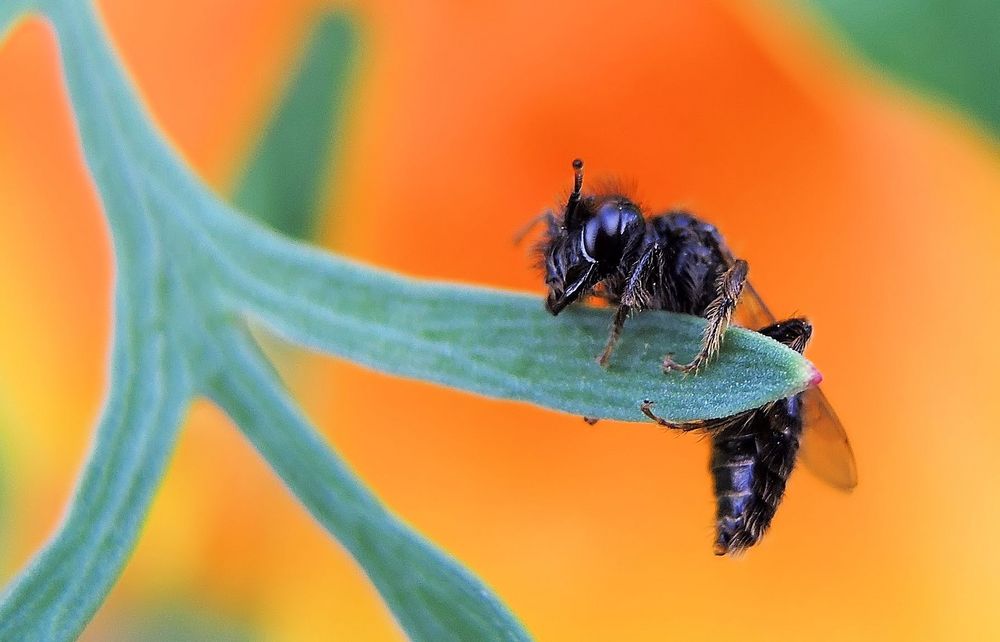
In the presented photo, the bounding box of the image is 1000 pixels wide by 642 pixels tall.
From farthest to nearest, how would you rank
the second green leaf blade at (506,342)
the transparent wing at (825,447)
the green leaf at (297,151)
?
the green leaf at (297,151), the transparent wing at (825,447), the second green leaf blade at (506,342)

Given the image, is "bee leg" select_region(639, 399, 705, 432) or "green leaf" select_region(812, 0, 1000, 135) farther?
"green leaf" select_region(812, 0, 1000, 135)

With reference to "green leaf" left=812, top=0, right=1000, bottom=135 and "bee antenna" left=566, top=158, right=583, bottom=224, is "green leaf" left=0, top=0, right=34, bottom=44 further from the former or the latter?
"green leaf" left=812, top=0, right=1000, bottom=135

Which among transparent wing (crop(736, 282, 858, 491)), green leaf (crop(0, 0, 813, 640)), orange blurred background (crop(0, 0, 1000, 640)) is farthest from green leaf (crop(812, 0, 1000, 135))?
green leaf (crop(0, 0, 813, 640))

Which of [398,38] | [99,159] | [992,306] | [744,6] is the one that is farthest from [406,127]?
[992,306]

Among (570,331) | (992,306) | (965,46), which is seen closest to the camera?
(570,331)

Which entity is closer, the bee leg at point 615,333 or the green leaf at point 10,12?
the bee leg at point 615,333

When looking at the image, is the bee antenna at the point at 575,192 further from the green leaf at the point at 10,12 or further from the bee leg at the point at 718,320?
the green leaf at the point at 10,12

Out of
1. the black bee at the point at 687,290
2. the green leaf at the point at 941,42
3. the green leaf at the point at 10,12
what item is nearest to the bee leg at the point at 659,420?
the black bee at the point at 687,290

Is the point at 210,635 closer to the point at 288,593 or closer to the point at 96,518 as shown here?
the point at 288,593
